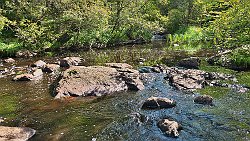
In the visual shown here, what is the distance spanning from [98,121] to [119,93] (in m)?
4.85

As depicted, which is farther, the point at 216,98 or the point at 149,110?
the point at 216,98

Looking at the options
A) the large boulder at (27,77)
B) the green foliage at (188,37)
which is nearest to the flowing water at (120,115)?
the large boulder at (27,77)

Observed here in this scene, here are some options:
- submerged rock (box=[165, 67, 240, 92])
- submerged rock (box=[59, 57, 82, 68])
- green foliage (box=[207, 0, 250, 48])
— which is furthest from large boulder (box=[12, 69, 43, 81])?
green foliage (box=[207, 0, 250, 48])

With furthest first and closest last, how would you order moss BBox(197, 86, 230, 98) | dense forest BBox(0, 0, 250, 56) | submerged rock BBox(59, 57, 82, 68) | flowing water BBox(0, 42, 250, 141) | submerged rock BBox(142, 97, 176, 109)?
dense forest BBox(0, 0, 250, 56)
submerged rock BBox(59, 57, 82, 68)
moss BBox(197, 86, 230, 98)
submerged rock BBox(142, 97, 176, 109)
flowing water BBox(0, 42, 250, 141)

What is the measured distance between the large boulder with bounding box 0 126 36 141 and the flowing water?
1.11 ft

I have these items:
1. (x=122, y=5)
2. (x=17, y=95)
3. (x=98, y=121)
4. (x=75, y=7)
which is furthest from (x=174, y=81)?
(x=122, y=5)

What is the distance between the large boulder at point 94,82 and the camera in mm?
18484

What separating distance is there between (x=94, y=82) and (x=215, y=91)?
7318 millimetres

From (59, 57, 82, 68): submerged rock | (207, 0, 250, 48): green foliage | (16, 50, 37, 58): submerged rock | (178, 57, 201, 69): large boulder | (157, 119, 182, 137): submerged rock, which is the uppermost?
(207, 0, 250, 48): green foliage

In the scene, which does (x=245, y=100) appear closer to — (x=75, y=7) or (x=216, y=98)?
(x=216, y=98)

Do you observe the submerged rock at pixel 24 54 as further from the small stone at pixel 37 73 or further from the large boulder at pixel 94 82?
the large boulder at pixel 94 82

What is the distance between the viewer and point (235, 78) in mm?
20109

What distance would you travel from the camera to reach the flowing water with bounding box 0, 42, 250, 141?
12.3 meters

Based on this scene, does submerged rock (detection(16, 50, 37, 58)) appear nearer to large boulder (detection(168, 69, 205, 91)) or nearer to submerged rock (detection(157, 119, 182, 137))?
large boulder (detection(168, 69, 205, 91))
